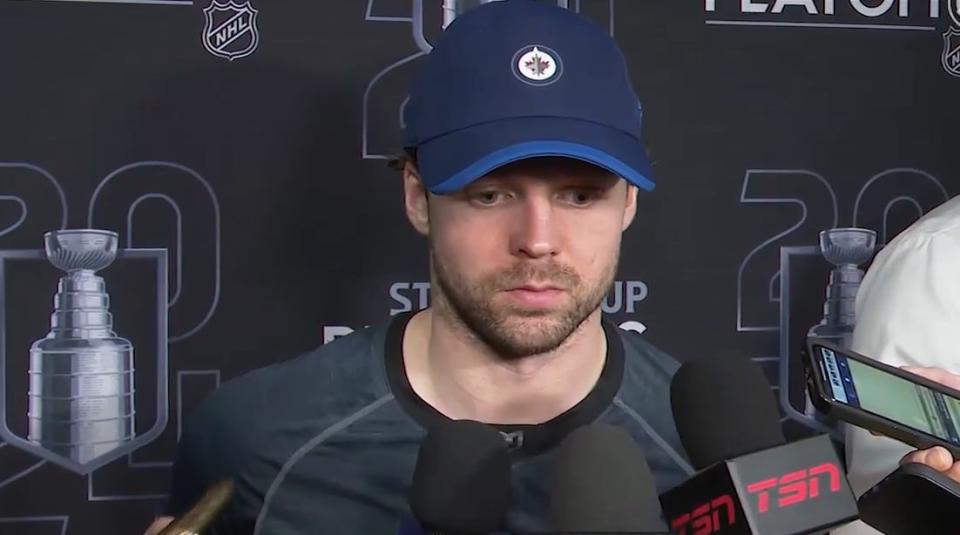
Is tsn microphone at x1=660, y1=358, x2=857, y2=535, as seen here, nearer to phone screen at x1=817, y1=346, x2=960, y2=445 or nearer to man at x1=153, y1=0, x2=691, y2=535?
phone screen at x1=817, y1=346, x2=960, y2=445

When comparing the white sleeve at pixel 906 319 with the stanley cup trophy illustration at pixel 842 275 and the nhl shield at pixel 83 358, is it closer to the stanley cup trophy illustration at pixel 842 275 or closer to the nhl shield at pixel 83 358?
the stanley cup trophy illustration at pixel 842 275

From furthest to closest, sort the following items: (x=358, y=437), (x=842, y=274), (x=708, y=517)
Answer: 1. (x=842, y=274)
2. (x=358, y=437)
3. (x=708, y=517)

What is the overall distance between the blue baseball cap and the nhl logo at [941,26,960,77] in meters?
0.64

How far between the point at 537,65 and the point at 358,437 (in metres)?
0.42

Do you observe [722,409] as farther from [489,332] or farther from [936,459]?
[489,332]

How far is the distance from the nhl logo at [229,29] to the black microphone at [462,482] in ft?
2.40

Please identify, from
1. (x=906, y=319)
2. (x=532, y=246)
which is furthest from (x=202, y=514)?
(x=906, y=319)

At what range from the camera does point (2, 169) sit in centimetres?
125

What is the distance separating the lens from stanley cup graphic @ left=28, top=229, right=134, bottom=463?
4.14 ft

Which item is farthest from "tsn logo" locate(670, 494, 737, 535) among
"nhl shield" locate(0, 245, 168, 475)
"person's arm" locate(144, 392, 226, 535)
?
"nhl shield" locate(0, 245, 168, 475)

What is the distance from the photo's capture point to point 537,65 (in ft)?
3.27

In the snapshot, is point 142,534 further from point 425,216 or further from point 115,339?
point 425,216

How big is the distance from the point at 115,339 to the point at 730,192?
0.82 meters

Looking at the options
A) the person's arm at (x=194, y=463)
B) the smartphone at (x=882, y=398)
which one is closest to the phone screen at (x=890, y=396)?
the smartphone at (x=882, y=398)
